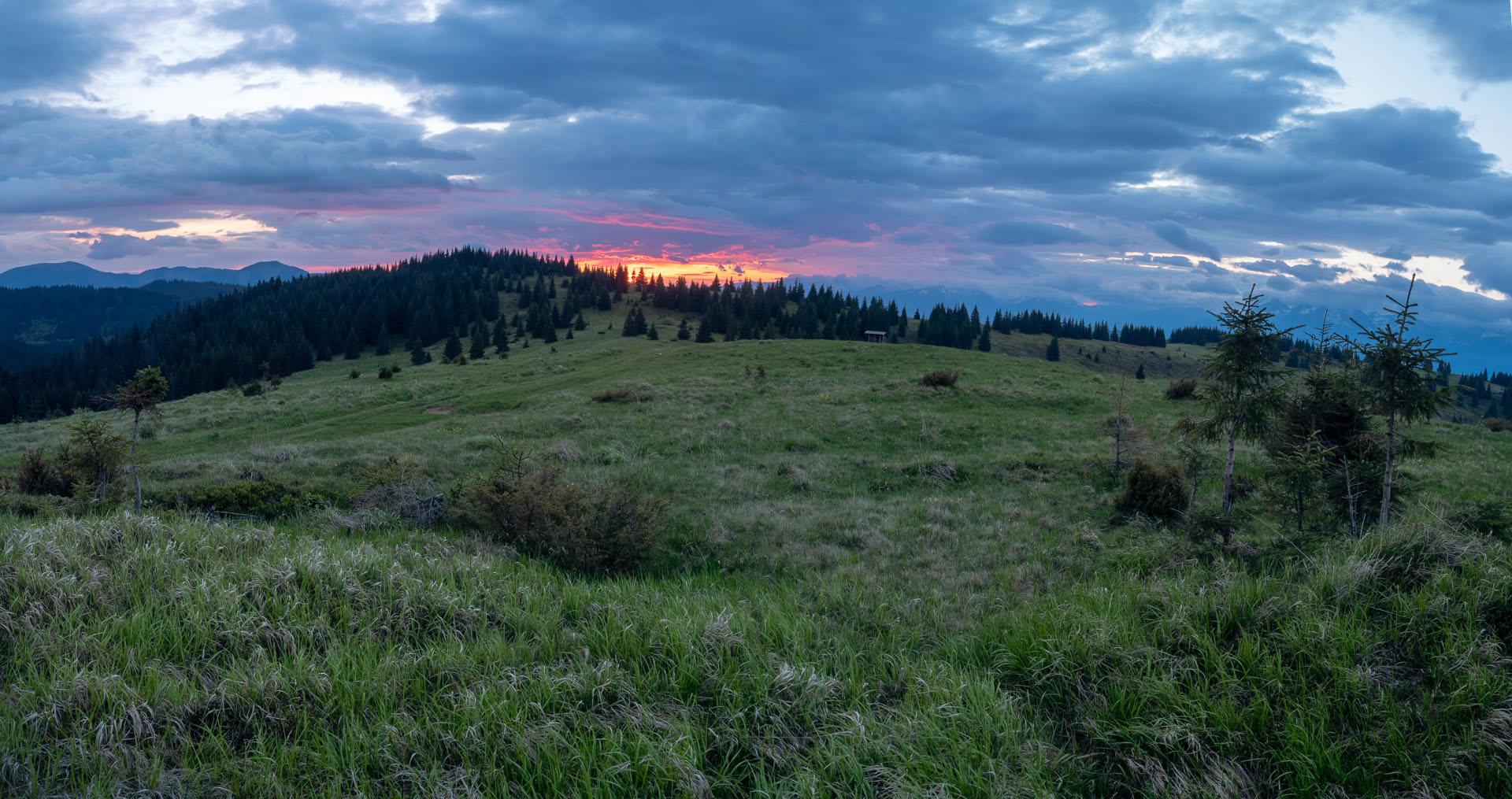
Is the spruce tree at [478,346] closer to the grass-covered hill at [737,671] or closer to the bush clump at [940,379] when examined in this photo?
the bush clump at [940,379]

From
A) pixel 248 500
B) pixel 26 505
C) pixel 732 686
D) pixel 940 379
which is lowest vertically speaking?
pixel 248 500

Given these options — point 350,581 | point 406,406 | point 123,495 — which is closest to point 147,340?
point 406,406

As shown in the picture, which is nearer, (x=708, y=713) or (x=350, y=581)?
(x=708, y=713)

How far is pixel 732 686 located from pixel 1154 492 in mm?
12965

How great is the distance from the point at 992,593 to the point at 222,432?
3510 cm

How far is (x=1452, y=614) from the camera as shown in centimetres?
441

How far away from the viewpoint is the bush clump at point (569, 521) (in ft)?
29.5

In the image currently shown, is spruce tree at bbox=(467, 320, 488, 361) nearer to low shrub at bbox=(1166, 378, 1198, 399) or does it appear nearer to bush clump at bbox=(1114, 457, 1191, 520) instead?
low shrub at bbox=(1166, 378, 1198, 399)

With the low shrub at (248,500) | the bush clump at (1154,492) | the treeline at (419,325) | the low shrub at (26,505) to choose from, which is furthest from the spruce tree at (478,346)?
the bush clump at (1154,492)

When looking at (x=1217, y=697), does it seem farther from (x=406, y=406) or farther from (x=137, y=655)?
(x=406, y=406)

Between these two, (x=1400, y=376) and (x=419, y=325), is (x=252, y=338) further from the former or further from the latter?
(x=1400, y=376)

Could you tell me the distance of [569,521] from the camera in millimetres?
8992

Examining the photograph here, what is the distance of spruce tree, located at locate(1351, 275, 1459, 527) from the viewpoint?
7.84 meters

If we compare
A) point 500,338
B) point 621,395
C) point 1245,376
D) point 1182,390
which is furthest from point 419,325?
point 1245,376
